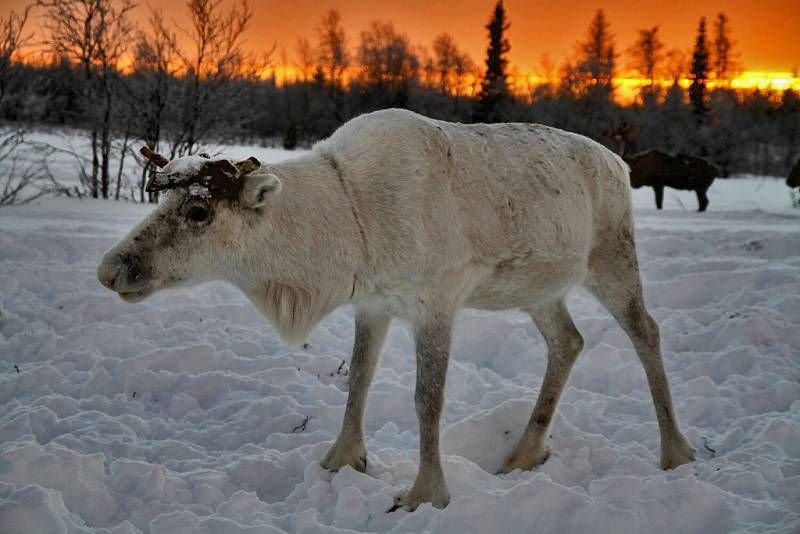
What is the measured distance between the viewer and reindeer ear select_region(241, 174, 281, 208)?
9.88 feet

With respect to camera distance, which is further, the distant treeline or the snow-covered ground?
the distant treeline

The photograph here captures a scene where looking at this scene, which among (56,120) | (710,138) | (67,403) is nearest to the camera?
(67,403)

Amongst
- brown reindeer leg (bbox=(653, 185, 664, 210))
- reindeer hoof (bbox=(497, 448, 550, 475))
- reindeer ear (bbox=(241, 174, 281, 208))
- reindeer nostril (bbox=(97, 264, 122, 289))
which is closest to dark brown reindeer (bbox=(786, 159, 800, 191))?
brown reindeer leg (bbox=(653, 185, 664, 210))

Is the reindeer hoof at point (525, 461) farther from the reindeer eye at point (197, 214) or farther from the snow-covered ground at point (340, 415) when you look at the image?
the reindeer eye at point (197, 214)

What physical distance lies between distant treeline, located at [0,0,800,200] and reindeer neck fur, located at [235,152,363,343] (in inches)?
413

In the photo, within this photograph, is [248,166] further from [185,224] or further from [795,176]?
[795,176]

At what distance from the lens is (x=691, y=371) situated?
5102 millimetres

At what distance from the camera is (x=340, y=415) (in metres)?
4.38

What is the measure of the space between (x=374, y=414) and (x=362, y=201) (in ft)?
6.06

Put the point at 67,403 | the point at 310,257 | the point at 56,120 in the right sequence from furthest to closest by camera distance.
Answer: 1. the point at 56,120
2. the point at 67,403
3. the point at 310,257

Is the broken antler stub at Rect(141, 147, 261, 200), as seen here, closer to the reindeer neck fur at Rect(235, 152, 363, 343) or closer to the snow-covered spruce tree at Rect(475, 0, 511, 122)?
the reindeer neck fur at Rect(235, 152, 363, 343)

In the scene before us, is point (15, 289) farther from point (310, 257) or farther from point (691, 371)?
point (691, 371)

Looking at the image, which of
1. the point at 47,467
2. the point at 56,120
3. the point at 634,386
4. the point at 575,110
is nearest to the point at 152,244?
Result: the point at 47,467

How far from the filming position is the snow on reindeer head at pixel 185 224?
9.64 ft
